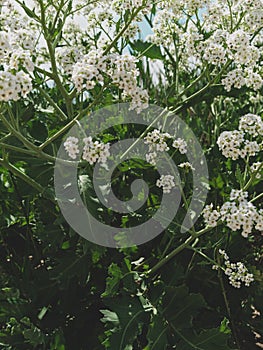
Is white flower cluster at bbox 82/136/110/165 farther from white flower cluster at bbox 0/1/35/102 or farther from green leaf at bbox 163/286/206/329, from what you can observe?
green leaf at bbox 163/286/206/329

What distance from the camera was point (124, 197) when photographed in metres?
2.47

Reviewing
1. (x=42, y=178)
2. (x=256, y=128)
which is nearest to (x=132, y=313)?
(x=42, y=178)

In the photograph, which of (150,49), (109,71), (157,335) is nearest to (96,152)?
(109,71)

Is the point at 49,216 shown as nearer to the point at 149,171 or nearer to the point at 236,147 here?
the point at 149,171

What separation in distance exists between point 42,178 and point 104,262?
56 centimetres

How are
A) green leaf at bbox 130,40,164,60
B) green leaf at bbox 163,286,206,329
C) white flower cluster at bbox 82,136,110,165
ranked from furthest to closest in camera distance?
green leaf at bbox 130,40,164,60 < green leaf at bbox 163,286,206,329 < white flower cluster at bbox 82,136,110,165

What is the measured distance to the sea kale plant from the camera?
183cm

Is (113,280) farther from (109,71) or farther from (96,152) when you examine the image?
(109,71)

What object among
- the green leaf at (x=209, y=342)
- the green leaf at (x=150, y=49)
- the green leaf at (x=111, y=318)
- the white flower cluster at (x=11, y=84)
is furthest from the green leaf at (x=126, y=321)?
the green leaf at (x=150, y=49)

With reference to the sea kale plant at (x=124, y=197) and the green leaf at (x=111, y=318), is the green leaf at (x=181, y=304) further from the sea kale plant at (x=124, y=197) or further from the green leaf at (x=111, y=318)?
the green leaf at (x=111, y=318)

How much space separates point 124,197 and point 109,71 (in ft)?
3.14

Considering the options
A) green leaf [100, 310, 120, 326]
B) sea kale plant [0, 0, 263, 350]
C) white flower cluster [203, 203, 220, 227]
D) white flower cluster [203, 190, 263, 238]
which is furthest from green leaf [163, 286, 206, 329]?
white flower cluster [203, 190, 263, 238]

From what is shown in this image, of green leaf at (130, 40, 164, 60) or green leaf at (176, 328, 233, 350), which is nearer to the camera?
green leaf at (176, 328, 233, 350)

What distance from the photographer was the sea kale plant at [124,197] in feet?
5.99
